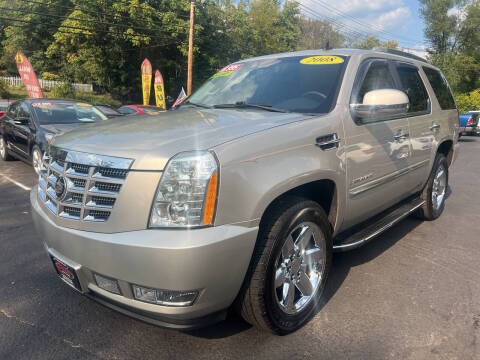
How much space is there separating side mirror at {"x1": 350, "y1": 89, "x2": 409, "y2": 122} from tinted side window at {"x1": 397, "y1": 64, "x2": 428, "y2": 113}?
3.11 feet

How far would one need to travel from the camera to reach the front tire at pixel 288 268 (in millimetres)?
2150

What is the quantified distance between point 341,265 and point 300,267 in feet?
3.61

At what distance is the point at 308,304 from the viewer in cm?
256

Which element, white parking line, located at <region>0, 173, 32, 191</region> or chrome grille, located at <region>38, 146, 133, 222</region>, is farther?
white parking line, located at <region>0, 173, 32, 191</region>

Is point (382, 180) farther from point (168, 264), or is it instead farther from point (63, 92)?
point (63, 92)

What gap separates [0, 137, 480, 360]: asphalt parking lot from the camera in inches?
89.9

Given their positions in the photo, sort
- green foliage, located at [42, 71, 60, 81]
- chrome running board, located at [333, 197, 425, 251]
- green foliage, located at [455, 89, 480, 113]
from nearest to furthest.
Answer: chrome running board, located at [333, 197, 425, 251] < green foliage, located at [455, 89, 480, 113] < green foliage, located at [42, 71, 60, 81]

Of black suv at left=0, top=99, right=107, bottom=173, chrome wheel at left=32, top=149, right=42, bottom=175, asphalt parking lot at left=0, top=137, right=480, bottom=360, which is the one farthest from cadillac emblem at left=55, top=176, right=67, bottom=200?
chrome wheel at left=32, top=149, right=42, bottom=175

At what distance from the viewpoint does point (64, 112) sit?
745 centimetres

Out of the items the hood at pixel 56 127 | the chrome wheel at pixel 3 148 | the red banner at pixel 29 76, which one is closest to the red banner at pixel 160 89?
the red banner at pixel 29 76

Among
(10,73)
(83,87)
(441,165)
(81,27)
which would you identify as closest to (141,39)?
(81,27)

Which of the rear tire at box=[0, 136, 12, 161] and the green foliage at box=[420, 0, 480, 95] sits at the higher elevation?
the green foliage at box=[420, 0, 480, 95]

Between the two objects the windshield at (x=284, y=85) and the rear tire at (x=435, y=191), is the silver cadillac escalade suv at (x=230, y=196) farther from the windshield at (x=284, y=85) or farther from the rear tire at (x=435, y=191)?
the rear tire at (x=435, y=191)

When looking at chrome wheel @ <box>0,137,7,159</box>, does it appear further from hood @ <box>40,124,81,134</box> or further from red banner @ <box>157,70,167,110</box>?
red banner @ <box>157,70,167,110</box>
